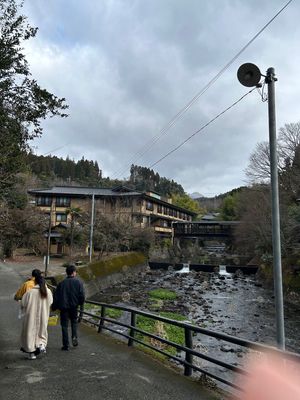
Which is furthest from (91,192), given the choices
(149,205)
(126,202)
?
(149,205)

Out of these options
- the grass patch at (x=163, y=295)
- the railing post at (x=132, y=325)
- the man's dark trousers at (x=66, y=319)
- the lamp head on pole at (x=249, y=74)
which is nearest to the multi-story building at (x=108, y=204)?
the grass patch at (x=163, y=295)

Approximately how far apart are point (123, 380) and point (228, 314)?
14682mm

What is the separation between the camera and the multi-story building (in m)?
43.1

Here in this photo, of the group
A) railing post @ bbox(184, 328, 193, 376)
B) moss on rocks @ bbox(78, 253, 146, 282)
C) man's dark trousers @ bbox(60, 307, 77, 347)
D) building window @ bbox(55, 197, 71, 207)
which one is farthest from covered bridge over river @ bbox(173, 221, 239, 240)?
railing post @ bbox(184, 328, 193, 376)

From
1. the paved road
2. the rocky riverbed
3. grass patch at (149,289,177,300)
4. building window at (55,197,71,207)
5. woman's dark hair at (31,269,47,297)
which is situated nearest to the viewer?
the paved road

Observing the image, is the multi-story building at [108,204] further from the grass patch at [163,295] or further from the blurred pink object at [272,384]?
the blurred pink object at [272,384]

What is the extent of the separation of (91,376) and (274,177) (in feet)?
13.8

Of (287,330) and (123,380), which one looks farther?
(287,330)

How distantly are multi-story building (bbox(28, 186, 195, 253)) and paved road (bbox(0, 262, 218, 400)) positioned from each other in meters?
32.8

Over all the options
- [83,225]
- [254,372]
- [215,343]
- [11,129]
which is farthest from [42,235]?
[254,372]

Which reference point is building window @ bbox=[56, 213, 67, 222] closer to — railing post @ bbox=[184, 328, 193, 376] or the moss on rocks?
the moss on rocks

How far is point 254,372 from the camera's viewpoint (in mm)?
1439

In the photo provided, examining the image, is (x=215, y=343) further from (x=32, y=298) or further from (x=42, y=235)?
(x=42, y=235)

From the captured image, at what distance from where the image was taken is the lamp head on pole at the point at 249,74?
4.97 m
